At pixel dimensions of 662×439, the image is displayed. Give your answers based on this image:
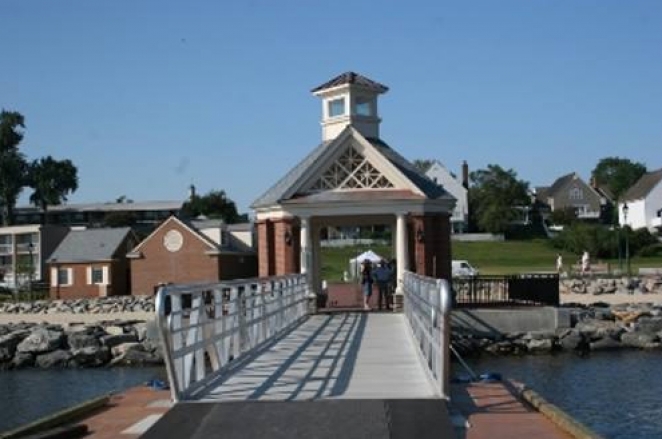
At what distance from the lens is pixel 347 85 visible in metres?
32.6

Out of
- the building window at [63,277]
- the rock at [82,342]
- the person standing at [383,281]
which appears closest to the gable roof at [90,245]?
the building window at [63,277]

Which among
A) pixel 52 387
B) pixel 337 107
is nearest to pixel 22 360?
pixel 52 387

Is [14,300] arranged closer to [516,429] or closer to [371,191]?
[371,191]

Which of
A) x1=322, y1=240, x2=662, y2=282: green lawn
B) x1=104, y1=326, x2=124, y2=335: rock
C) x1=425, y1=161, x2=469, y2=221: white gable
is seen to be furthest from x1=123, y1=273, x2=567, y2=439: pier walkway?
x1=425, y1=161, x2=469, y2=221: white gable

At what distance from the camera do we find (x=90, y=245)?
67.4m

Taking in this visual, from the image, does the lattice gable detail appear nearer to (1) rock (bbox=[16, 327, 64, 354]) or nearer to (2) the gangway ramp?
(1) rock (bbox=[16, 327, 64, 354])

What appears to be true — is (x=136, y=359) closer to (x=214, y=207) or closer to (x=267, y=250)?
(x=267, y=250)

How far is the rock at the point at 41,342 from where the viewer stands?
33.2 metres

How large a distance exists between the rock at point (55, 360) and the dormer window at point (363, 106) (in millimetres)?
11968

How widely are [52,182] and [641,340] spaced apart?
3947 inches

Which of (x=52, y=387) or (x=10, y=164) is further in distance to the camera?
(x=10, y=164)

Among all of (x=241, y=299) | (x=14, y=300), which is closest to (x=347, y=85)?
(x=241, y=299)

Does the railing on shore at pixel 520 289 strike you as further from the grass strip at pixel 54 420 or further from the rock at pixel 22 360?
the grass strip at pixel 54 420

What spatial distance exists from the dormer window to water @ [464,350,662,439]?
30.4 ft
